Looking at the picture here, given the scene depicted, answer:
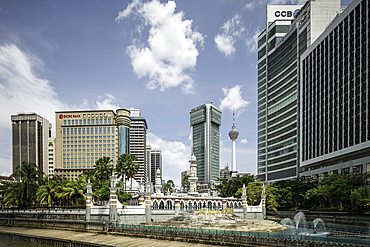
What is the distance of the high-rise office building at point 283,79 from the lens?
97.3 m

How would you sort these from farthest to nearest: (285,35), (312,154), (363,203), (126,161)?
(285,35) < (312,154) < (126,161) < (363,203)

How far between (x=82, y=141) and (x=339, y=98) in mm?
138248

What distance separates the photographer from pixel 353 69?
68.3 m

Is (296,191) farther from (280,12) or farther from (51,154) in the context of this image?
(51,154)

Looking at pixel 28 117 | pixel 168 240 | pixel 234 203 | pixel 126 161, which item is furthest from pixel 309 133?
pixel 28 117

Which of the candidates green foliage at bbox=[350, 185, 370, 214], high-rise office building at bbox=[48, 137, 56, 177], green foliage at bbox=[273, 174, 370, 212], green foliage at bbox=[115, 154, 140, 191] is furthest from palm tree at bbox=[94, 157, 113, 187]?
high-rise office building at bbox=[48, 137, 56, 177]

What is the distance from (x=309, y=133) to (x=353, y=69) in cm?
2681

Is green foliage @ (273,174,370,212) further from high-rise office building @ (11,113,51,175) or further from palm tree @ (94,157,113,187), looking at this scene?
high-rise office building @ (11,113,51,175)

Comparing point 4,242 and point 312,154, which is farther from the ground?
point 312,154

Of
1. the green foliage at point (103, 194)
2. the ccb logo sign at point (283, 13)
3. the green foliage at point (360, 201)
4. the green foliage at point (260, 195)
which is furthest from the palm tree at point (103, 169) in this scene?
the ccb logo sign at point (283, 13)

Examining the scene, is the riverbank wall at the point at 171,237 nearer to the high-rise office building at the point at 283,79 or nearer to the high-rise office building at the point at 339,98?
the high-rise office building at the point at 339,98

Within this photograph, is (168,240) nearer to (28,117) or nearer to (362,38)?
(362,38)

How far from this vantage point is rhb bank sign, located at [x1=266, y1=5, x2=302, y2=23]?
12438 cm

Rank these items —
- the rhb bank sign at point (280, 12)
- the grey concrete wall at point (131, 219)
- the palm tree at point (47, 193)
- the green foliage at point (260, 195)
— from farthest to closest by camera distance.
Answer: the rhb bank sign at point (280, 12)
the green foliage at point (260, 195)
the palm tree at point (47, 193)
the grey concrete wall at point (131, 219)
